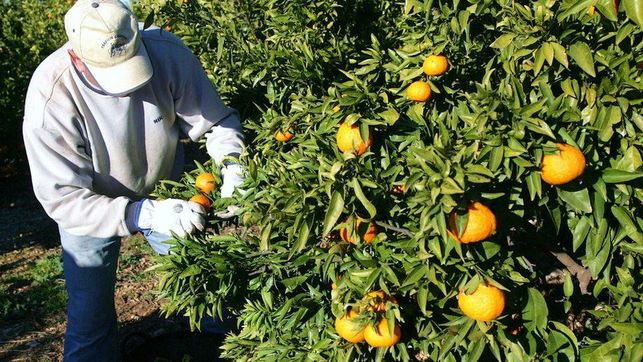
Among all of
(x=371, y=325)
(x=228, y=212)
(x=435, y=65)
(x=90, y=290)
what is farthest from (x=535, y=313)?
(x=90, y=290)

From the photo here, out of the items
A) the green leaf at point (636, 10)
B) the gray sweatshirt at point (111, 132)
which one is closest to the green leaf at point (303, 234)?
the green leaf at point (636, 10)

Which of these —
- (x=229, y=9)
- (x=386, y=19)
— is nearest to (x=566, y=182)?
(x=386, y=19)

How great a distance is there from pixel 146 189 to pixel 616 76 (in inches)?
73.5

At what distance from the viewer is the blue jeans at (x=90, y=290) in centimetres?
244

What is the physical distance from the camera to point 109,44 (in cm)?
204

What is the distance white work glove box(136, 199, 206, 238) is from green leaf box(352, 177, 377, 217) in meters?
0.71

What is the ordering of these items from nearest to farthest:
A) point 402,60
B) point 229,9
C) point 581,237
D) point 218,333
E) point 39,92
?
point 581,237 < point 402,60 < point 39,92 < point 229,9 < point 218,333

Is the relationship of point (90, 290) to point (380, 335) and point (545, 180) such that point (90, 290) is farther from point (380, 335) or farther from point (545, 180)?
point (545, 180)

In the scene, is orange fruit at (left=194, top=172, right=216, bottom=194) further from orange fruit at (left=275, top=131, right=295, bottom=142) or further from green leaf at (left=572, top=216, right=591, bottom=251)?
green leaf at (left=572, top=216, right=591, bottom=251)

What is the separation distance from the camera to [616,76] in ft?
4.52

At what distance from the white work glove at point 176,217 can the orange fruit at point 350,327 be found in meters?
0.60

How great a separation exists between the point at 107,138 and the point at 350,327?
4.29ft

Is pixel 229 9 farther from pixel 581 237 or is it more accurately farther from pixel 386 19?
pixel 581 237

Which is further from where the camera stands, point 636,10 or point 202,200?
point 202,200
